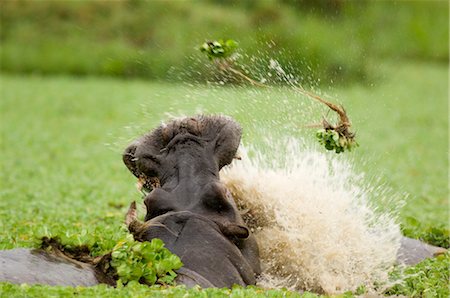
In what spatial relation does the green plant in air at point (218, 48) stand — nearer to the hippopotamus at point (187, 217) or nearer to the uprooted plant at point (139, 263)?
the hippopotamus at point (187, 217)

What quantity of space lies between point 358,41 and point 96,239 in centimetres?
1363

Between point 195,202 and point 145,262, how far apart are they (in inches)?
22.6

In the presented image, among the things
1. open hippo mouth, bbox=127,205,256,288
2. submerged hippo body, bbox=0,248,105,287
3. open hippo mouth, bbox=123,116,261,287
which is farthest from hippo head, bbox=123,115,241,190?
submerged hippo body, bbox=0,248,105,287

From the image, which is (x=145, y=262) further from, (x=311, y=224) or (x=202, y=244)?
(x=311, y=224)

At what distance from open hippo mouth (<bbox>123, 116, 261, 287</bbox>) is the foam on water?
28cm

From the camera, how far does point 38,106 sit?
1549 cm

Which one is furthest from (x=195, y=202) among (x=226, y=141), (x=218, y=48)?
(x=218, y=48)

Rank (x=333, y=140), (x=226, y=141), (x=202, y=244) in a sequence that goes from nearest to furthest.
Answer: (x=202, y=244) → (x=226, y=141) → (x=333, y=140)

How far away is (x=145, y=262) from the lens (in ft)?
14.6

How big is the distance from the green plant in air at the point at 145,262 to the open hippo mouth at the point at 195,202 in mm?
99

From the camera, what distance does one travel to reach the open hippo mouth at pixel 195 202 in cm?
471

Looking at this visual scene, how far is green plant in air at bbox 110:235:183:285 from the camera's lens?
14.5 feet

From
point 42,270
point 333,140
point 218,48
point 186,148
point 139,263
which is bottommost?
point 42,270

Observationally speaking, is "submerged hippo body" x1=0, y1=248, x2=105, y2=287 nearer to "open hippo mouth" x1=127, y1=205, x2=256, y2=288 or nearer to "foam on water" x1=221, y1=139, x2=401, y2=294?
"open hippo mouth" x1=127, y1=205, x2=256, y2=288
